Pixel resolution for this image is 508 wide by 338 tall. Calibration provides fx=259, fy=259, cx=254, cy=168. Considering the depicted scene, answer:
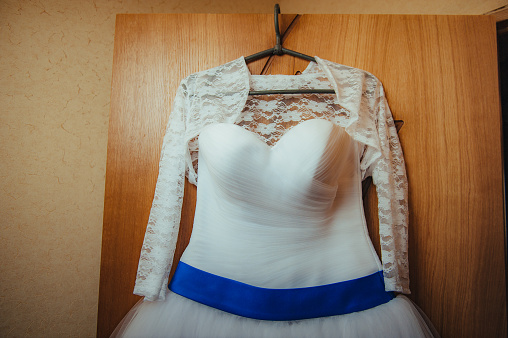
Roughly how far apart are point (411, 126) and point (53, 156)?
136 centimetres

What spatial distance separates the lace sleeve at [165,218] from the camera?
742mm

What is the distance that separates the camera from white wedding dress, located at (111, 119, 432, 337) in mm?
685

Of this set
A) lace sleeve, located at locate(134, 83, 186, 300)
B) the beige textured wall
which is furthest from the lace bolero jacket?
the beige textured wall

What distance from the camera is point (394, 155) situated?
33.4 inches

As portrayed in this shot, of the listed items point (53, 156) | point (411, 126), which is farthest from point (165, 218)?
point (411, 126)

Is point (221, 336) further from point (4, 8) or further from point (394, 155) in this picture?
point (4, 8)

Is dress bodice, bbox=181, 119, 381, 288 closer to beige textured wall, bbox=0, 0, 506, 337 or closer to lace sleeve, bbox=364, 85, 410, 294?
lace sleeve, bbox=364, 85, 410, 294

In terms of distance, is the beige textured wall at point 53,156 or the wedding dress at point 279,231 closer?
the wedding dress at point 279,231

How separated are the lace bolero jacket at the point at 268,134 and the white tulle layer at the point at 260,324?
0.06 metres

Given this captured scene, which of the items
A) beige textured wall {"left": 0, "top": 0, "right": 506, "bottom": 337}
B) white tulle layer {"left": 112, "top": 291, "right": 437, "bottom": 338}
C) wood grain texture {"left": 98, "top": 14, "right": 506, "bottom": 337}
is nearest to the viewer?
white tulle layer {"left": 112, "top": 291, "right": 437, "bottom": 338}

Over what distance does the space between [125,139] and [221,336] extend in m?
0.72

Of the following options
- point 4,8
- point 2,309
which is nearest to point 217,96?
point 4,8

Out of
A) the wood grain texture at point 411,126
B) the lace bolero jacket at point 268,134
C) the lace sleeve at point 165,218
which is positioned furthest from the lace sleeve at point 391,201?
the lace sleeve at point 165,218

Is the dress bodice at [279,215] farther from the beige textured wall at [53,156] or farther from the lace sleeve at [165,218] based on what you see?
the beige textured wall at [53,156]
